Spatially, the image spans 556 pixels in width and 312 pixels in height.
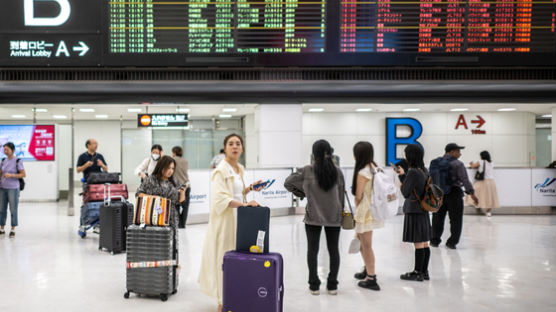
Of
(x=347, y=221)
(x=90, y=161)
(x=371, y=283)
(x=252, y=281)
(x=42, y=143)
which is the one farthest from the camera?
(x=42, y=143)

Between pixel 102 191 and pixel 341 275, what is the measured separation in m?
4.37

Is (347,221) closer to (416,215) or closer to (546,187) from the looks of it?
(416,215)

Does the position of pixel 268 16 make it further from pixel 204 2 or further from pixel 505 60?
pixel 505 60

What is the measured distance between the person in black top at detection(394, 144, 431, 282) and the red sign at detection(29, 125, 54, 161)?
39.1ft

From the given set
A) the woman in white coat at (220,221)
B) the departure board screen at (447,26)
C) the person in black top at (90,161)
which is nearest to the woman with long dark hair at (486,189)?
the departure board screen at (447,26)

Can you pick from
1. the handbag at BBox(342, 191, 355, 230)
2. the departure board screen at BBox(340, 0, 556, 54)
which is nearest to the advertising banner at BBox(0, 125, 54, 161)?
the departure board screen at BBox(340, 0, 556, 54)

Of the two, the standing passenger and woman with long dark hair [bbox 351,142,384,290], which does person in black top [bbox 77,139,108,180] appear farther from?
woman with long dark hair [bbox 351,142,384,290]

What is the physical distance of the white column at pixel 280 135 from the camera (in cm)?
1005

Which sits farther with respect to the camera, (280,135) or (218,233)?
(280,135)

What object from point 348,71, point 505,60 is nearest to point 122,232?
point 348,71

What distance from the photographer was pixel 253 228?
3.52 m

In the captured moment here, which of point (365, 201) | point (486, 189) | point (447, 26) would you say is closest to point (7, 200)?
point (365, 201)

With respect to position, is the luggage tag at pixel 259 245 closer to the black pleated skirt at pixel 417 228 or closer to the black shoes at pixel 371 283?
the black shoes at pixel 371 283

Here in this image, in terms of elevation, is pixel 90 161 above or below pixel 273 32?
below
